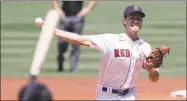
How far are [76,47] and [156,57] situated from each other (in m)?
8.74

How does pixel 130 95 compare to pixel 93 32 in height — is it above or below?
below

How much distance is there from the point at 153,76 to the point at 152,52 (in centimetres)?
48

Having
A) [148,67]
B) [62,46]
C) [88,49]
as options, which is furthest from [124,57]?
[88,49]

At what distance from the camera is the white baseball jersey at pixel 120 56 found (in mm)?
5414

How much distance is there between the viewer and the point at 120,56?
541cm

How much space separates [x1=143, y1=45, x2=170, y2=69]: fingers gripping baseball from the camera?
5191 mm

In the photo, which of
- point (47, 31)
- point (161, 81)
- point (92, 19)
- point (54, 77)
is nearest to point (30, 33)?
point (92, 19)

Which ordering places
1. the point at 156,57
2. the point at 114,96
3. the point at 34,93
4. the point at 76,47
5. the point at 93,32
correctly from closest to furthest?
the point at 34,93, the point at 156,57, the point at 114,96, the point at 76,47, the point at 93,32

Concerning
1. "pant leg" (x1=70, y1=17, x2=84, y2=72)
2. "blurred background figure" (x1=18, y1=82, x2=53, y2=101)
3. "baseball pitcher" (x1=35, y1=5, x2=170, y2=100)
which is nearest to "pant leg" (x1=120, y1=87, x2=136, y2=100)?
"baseball pitcher" (x1=35, y1=5, x2=170, y2=100)

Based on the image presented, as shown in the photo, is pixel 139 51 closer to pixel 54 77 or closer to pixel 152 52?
pixel 152 52

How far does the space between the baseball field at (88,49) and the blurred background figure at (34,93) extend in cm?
904

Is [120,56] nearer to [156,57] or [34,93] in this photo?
[156,57]

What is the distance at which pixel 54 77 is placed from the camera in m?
13.6

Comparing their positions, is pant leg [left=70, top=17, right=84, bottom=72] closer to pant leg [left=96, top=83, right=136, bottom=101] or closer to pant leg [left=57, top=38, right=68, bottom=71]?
pant leg [left=57, top=38, right=68, bottom=71]
